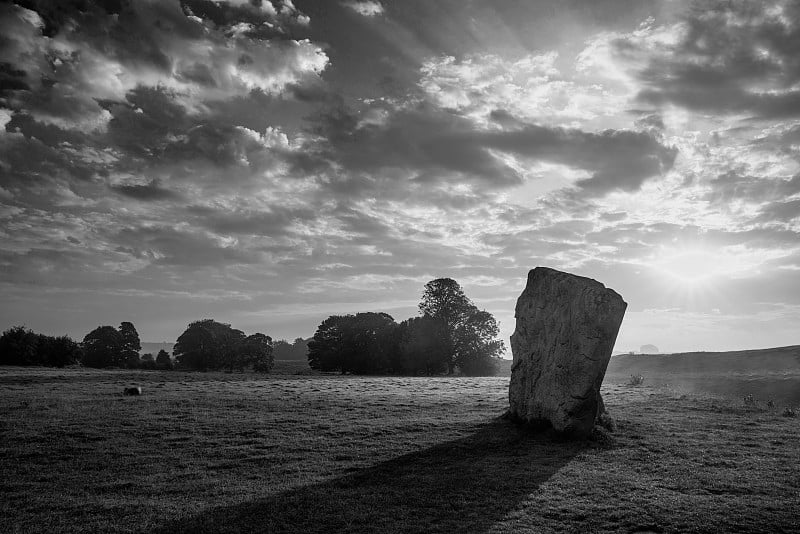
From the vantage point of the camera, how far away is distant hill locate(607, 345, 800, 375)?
64.6m

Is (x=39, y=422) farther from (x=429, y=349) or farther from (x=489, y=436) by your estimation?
(x=429, y=349)

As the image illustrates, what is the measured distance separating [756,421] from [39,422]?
123ft

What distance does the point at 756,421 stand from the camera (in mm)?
27219

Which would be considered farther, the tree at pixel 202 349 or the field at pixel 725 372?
the tree at pixel 202 349

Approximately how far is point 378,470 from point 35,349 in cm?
8415

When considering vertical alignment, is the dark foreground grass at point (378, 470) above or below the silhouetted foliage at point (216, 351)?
below

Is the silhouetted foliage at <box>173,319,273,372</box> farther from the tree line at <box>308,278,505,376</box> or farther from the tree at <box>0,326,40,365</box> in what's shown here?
the tree at <box>0,326,40,365</box>

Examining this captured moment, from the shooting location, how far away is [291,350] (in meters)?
150

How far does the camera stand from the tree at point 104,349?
90312 mm

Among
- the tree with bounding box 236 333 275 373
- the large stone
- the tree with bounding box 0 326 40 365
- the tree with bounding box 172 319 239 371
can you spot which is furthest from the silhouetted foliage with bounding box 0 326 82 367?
the large stone

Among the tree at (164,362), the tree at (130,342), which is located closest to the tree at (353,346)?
the tree at (164,362)

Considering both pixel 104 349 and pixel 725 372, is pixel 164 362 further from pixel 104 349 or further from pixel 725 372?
pixel 725 372

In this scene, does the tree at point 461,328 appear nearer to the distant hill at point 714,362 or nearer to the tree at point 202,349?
the distant hill at point 714,362

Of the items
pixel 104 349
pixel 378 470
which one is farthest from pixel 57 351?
pixel 378 470
